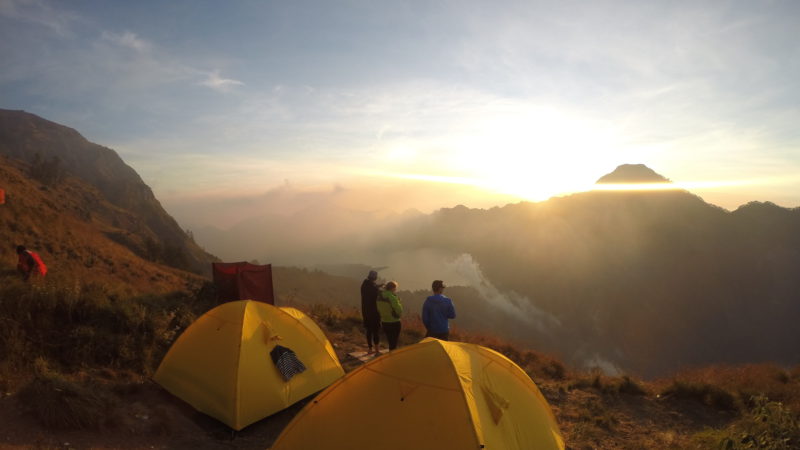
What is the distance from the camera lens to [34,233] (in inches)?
1014

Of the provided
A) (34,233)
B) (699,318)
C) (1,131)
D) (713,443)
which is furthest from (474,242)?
(1,131)

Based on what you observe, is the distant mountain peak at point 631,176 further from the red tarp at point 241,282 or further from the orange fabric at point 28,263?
the orange fabric at point 28,263

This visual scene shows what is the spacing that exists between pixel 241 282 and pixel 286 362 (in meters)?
6.92

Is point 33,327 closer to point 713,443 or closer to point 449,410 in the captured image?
point 449,410

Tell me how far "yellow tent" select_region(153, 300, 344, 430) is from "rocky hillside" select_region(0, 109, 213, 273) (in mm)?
61670

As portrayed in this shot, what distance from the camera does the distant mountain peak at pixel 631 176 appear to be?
88562mm

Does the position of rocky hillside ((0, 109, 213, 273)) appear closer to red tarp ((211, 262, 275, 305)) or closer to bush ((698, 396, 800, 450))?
red tarp ((211, 262, 275, 305))

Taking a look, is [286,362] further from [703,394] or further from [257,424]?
[703,394]

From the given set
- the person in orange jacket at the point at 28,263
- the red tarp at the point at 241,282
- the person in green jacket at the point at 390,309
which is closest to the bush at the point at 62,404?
the person in green jacket at the point at 390,309

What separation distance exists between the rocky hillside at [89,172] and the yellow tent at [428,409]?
65.4 metres

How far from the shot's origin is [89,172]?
10731 centimetres

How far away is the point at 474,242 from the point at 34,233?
236 ft

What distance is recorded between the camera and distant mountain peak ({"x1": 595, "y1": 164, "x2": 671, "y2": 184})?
88.6 m

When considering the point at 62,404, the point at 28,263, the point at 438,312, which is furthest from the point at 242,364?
the point at 28,263
